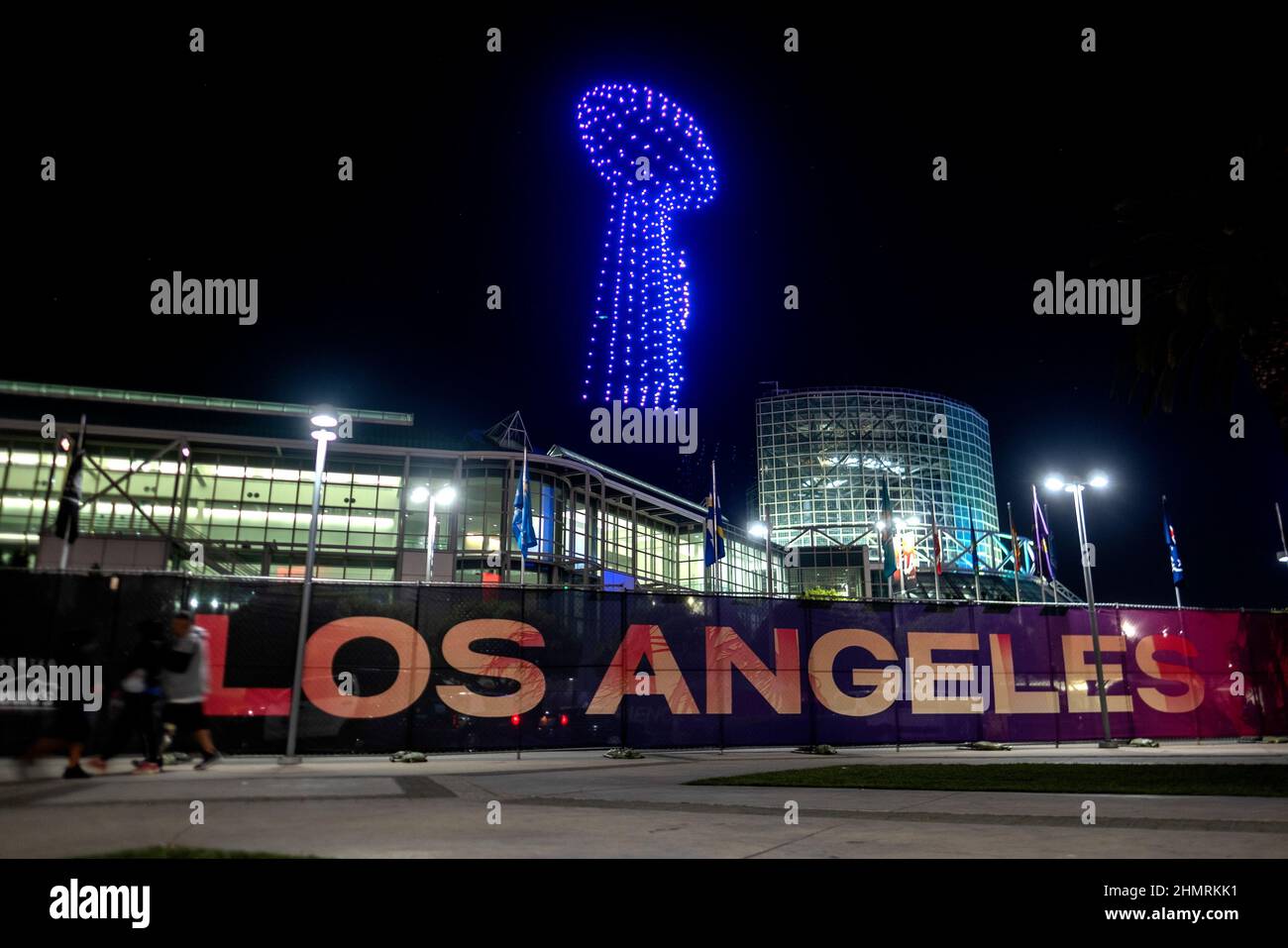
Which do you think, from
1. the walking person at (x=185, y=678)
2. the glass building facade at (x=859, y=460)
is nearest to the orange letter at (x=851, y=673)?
the walking person at (x=185, y=678)

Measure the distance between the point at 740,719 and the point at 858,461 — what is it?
287 feet

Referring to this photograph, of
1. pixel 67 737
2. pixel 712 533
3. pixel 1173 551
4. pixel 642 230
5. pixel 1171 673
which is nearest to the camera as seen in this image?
pixel 67 737

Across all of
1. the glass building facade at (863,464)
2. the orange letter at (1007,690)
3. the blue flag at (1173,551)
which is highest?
the glass building facade at (863,464)

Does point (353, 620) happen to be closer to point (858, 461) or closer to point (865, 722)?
point (865, 722)

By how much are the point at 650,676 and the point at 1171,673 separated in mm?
13995

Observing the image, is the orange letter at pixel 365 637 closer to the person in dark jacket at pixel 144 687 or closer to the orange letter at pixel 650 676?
the orange letter at pixel 650 676

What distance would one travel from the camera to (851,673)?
1814 cm

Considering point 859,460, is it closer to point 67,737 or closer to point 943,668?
point 943,668

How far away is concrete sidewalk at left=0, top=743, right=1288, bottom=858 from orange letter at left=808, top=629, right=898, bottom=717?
707 cm

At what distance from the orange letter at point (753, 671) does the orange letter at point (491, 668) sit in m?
3.62

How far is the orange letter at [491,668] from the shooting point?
611 inches
